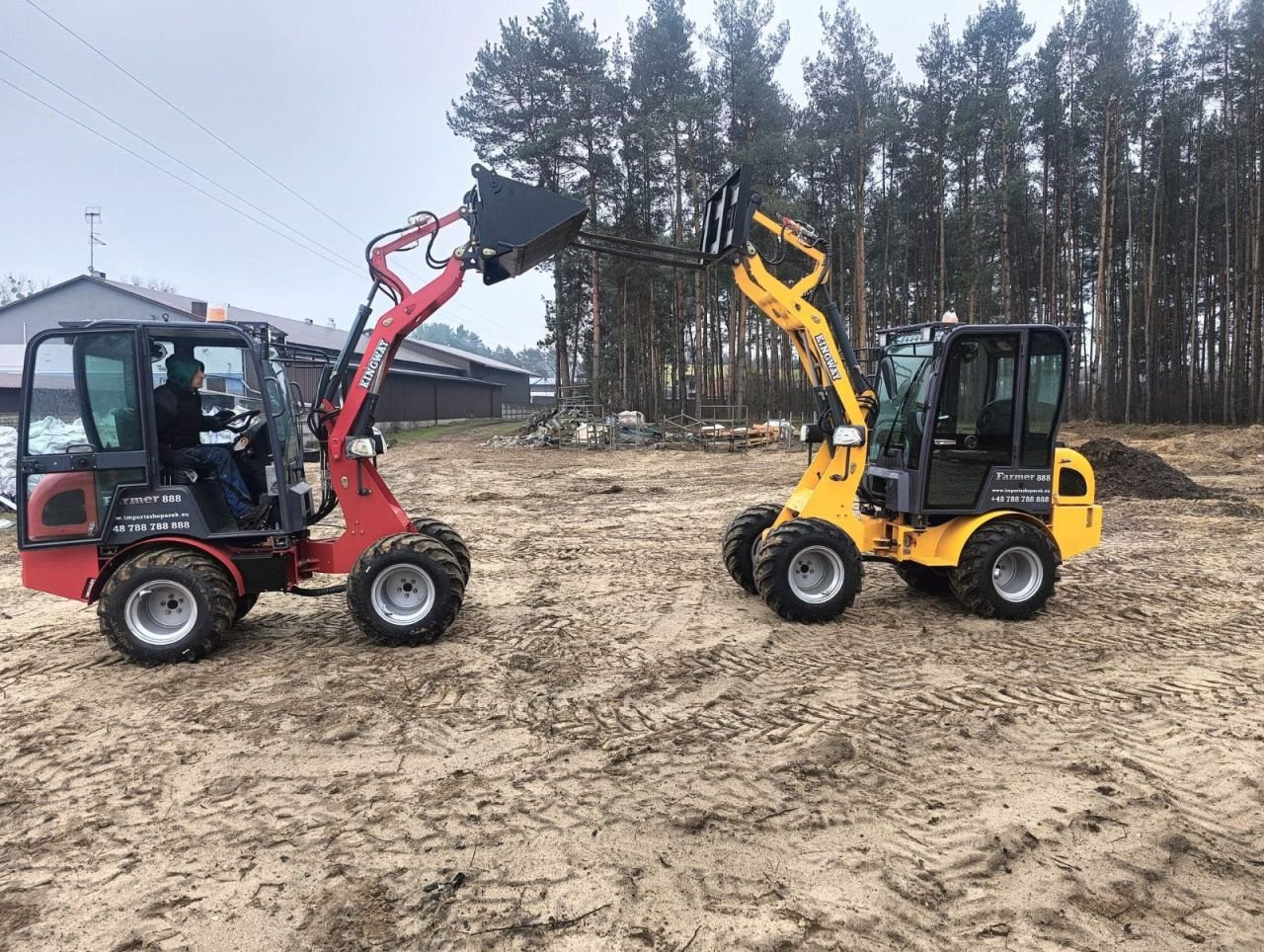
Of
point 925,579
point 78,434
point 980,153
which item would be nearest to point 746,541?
point 925,579

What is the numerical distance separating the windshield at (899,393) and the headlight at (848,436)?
0.51m

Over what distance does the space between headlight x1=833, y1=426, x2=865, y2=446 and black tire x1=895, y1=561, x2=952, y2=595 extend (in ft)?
4.81

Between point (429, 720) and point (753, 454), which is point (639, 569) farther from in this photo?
point (753, 454)

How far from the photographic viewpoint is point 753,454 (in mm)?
23172

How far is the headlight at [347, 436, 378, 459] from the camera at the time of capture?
558cm

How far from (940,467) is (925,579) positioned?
4.71ft

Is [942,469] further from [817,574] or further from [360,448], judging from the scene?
[360,448]

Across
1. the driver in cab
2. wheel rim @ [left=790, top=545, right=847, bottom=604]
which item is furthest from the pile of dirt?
the driver in cab

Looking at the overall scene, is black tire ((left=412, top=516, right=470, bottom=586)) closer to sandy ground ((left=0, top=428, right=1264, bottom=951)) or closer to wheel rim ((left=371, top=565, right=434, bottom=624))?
wheel rim ((left=371, top=565, right=434, bottom=624))

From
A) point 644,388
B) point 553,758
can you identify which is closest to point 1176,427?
point 644,388

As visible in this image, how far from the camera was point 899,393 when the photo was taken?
6453 mm

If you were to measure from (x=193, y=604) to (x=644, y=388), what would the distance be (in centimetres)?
3293

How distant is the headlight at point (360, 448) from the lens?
558 centimetres

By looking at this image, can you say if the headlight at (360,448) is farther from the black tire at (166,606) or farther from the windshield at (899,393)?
the windshield at (899,393)
